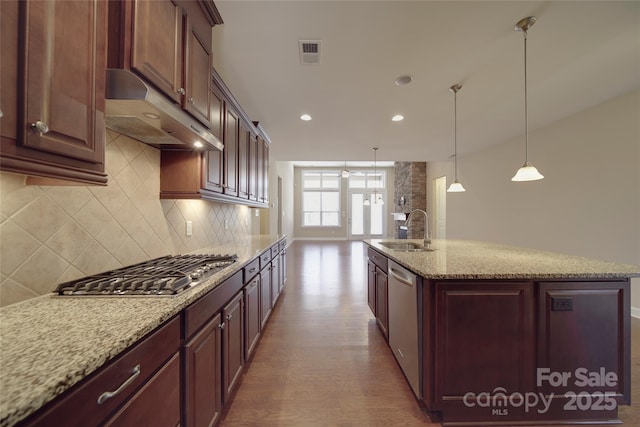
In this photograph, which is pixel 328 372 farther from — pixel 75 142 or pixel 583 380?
pixel 75 142

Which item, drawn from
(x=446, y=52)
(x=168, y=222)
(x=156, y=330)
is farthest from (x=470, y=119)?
(x=156, y=330)

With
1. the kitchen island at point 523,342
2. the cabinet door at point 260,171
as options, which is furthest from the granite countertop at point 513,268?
the cabinet door at point 260,171

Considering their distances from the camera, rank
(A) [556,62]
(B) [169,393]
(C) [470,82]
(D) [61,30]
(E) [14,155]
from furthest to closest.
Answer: (C) [470,82], (A) [556,62], (B) [169,393], (D) [61,30], (E) [14,155]

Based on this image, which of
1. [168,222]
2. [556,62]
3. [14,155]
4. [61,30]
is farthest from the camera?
[556,62]

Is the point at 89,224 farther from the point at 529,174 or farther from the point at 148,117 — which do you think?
the point at 529,174

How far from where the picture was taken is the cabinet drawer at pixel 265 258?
7.31 feet

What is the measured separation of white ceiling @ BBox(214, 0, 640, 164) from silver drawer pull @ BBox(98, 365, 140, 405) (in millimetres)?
1996

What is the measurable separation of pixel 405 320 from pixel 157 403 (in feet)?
4.69

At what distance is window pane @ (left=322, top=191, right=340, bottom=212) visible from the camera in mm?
10375

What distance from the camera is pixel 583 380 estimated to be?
1406 mm

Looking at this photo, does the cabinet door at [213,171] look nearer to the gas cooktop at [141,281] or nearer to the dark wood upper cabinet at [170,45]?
the dark wood upper cabinet at [170,45]

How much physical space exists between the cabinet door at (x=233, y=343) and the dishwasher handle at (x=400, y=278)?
114cm

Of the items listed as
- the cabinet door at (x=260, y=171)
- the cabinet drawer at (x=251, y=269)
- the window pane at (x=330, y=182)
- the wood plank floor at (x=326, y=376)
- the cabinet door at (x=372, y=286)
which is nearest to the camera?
the wood plank floor at (x=326, y=376)

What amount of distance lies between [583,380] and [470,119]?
10.3 ft
